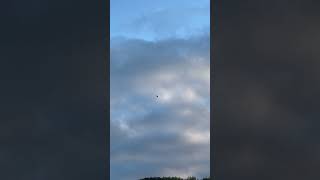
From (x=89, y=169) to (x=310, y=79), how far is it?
3.29 m

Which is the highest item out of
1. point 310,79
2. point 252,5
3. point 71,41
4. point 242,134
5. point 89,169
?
point 252,5

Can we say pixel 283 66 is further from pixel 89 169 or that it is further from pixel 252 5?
pixel 89 169

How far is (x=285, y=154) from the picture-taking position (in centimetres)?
722

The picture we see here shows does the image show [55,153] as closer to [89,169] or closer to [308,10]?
[89,169]

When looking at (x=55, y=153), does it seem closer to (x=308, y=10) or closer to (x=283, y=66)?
(x=283, y=66)

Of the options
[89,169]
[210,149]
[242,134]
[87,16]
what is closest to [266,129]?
[242,134]

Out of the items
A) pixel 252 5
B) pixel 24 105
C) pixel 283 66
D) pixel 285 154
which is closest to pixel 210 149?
pixel 285 154

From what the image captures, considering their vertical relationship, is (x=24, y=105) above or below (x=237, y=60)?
below

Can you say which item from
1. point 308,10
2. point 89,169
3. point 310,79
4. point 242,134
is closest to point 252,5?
point 308,10

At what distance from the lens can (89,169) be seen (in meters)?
7.25

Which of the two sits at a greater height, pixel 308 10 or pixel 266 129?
pixel 308 10

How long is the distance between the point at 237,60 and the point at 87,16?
2228 millimetres

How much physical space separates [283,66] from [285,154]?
1216mm

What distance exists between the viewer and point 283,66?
736 cm
